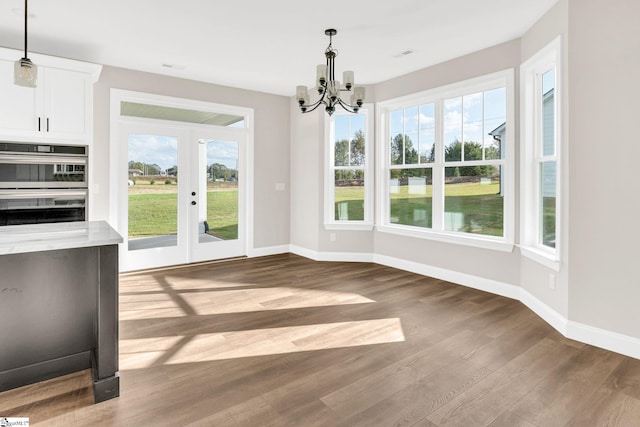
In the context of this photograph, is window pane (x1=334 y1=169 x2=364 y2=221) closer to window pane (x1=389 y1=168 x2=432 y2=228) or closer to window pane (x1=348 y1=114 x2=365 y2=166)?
window pane (x1=348 y1=114 x2=365 y2=166)


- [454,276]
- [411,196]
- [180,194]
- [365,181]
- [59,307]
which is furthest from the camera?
[365,181]

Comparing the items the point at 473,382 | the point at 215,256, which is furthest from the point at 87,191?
the point at 473,382

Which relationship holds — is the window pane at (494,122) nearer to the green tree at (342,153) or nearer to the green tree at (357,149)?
the green tree at (357,149)

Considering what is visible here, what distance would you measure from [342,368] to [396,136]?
3733 mm

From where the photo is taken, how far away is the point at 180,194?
5445 millimetres

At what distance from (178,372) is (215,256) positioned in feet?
11.7

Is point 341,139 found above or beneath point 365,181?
above

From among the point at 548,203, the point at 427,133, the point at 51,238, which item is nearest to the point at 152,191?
the point at 51,238

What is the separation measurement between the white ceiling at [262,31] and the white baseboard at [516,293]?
A: 2.63 metres

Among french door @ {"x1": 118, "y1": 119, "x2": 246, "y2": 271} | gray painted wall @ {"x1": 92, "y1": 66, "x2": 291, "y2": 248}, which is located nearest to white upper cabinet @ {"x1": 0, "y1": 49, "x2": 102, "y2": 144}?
french door @ {"x1": 118, "y1": 119, "x2": 246, "y2": 271}

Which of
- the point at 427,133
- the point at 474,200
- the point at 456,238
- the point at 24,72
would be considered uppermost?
the point at 427,133

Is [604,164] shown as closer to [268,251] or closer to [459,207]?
[459,207]

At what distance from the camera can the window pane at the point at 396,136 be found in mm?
5285

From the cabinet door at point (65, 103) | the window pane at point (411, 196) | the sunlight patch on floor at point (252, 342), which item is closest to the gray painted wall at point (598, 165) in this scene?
the sunlight patch on floor at point (252, 342)
